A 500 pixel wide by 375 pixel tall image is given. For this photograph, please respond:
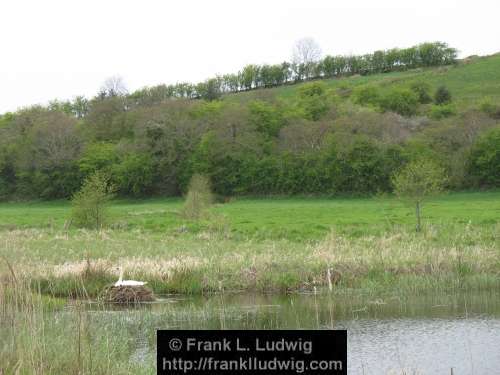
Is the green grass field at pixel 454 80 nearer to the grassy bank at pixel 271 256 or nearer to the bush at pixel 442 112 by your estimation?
the bush at pixel 442 112

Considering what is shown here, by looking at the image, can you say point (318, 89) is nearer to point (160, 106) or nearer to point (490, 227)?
point (160, 106)

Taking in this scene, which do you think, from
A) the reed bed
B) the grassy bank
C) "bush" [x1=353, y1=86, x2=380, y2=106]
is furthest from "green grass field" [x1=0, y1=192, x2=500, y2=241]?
"bush" [x1=353, y1=86, x2=380, y2=106]

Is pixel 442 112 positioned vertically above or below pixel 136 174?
above

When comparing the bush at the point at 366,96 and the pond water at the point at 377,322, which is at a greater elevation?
the bush at the point at 366,96

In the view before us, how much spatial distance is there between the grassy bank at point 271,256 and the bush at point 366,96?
6281 centimetres

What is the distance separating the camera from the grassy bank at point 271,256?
890 inches

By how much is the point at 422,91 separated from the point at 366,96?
393 inches

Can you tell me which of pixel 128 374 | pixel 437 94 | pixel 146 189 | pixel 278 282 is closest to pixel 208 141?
pixel 146 189

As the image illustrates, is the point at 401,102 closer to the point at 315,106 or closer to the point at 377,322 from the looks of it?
the point at 315,106

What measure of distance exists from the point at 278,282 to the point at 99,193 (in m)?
21.5

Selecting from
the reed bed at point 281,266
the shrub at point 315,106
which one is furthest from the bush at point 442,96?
the reed bed at point 281,266

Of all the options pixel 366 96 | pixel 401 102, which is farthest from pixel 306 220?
pixel 366 96

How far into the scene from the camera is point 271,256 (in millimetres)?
25281

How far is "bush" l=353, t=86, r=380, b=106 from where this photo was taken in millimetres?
101062
